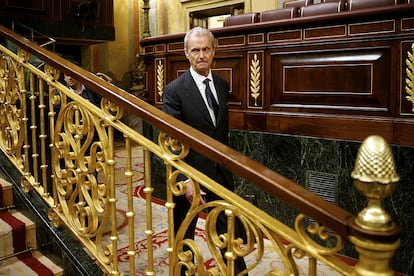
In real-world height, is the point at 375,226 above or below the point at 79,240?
above

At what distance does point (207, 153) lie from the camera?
47.8 inches

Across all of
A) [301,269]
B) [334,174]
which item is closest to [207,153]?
[301,269]

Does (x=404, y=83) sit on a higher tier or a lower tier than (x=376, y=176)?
higher

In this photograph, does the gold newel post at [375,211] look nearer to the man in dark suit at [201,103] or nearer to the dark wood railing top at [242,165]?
the dark wood railing top at [242,165]

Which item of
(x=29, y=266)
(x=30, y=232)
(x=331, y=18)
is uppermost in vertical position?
(x=331, y=18)

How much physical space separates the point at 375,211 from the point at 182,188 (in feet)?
2.23

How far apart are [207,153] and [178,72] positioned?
264 centimetres

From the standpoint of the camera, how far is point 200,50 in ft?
6.03

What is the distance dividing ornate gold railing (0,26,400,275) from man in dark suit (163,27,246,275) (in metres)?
0.28

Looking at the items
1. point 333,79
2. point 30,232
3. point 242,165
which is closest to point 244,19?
point 333,79

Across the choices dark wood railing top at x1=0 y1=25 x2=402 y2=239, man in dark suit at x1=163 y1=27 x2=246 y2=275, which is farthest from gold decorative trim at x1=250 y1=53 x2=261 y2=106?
dark wood railing top at x1=0 y1=25 x2=402 y2=239

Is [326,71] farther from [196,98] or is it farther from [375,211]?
[375,211]

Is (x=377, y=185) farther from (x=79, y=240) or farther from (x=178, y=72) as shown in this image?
(x=178, y=72)

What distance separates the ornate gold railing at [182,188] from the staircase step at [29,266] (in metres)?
0.19
